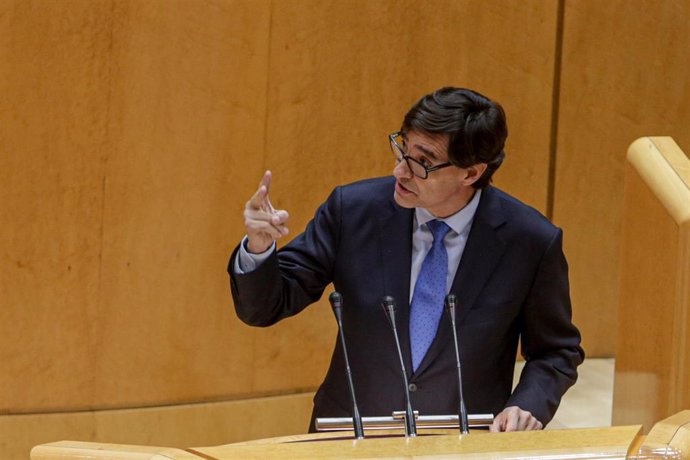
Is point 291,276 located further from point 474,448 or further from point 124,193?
point 124,193

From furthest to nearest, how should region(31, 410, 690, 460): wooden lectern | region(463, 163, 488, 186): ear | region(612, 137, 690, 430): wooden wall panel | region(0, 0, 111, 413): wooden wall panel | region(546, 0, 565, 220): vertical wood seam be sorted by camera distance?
region(546, 0, 565, 220): vertical wood seam < region(0, 0, 111, 413): wooden wall panel < region(463, 163, 488, 186): ear < region(612, 137, 690, 430): wooden wall panel < region(31, 410, 690, 460): wooden lectern

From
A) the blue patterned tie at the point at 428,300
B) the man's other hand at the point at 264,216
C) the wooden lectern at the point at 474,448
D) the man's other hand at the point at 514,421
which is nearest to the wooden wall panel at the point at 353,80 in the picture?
the blue patterned tie at the point at 428,300

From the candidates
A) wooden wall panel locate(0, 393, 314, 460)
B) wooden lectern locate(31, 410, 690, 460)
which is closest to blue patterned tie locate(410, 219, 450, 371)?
wooden lectern locate(31, 410, 690, 460)

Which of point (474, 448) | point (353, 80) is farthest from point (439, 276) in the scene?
point (353, 80)

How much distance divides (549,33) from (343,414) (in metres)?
2.02

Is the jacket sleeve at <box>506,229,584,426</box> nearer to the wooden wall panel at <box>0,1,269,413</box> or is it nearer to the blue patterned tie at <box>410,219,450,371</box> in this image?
the blue patterned tie at <box>410,219,450,371</box>

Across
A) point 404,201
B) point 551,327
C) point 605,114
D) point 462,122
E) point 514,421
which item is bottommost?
point 514,421

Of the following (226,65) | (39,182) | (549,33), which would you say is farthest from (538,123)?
(39,182)

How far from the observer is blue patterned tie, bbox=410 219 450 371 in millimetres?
2221

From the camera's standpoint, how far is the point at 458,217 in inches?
89.1

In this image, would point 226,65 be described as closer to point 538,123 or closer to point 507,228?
point 538,123

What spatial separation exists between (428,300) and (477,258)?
120 mm

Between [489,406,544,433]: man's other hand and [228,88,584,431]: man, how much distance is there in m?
0.11

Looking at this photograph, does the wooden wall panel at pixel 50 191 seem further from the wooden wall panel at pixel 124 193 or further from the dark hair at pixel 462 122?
the dark hair at pixel 462 122
